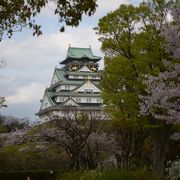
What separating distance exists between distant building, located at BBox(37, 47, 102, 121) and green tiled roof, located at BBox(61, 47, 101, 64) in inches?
69.8

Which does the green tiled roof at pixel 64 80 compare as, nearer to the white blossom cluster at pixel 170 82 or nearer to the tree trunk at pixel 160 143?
the tree trunk at pixel 160 143

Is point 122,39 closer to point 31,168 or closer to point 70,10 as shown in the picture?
point 31,168

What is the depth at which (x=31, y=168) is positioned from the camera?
1585 inches

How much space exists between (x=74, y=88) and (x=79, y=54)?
15009 millimetres

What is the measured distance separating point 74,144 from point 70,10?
83.8 feet

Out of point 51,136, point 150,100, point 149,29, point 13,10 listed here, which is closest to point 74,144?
point 51,136

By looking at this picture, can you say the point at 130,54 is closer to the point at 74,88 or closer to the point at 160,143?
the point at 160,143

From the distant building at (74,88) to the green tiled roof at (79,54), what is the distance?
1772mm

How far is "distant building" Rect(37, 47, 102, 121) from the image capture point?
83.6 metres

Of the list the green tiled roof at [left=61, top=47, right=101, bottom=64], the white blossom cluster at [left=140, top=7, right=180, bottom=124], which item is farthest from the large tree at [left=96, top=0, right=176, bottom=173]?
the green tiled roof at [left=61, top=47, right=101, bottom=64]

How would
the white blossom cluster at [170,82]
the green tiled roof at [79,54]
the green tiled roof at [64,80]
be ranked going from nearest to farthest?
the white blossom cluster at [170,82], the green tiled roof at [64,80], the green tiled roof at [79,54]

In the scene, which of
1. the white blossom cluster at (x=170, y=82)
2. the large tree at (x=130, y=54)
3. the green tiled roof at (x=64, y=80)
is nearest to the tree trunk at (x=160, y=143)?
the large tree at (x=130, y=54)

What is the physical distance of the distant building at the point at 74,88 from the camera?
274 feet

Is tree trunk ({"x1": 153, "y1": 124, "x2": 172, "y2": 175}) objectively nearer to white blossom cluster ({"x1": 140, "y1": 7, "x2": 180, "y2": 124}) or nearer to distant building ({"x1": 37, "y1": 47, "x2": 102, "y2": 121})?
white blossom cluster ({"x1": 140, "y1": 7, "x2": 180, "y2": 124})
